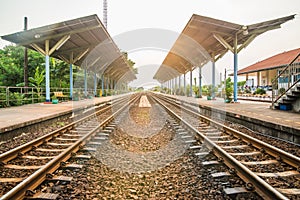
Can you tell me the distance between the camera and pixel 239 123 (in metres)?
9.88

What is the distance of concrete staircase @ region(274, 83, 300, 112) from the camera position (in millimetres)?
10529

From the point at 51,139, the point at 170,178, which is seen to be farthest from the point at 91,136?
the point at 170,178

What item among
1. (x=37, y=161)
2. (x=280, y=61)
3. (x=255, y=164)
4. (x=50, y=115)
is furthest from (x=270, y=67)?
(x=37, y=161)

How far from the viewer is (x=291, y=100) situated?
11.1 meters

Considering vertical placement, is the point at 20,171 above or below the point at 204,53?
below

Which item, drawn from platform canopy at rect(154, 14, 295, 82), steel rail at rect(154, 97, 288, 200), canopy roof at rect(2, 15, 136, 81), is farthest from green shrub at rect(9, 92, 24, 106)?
steel rail at rect(154, 97, 288, 200)

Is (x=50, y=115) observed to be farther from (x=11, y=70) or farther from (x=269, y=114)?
(x=11, y=70)

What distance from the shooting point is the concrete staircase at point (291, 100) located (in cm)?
1053

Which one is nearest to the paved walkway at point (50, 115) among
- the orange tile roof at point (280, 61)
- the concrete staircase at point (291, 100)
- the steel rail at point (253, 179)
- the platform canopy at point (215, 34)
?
the concrete staircase at point (291, 100)

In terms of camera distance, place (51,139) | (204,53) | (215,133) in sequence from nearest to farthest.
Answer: (51,139), (215,133), (204,53)

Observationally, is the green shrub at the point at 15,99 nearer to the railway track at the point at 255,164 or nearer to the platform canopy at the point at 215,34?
the platform canopy at the point at 215,34

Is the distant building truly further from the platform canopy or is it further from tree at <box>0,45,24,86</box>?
tree at <box>0,45,24,86</box>

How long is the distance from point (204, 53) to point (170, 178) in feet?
72.7

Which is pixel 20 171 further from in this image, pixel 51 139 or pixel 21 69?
pixel 21 69
